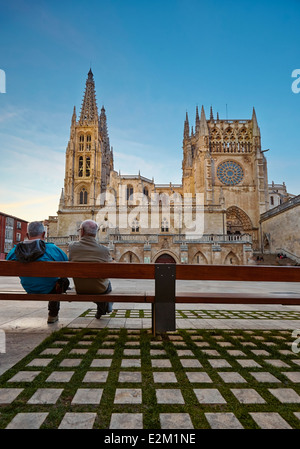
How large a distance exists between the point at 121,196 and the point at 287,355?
157 feet

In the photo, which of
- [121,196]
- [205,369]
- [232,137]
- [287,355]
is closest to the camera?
[205,369]

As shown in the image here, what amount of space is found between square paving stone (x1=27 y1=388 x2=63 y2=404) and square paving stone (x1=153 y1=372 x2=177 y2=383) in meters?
0.78

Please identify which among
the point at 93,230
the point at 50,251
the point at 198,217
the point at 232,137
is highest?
the point at 232,137

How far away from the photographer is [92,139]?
50.6 meters

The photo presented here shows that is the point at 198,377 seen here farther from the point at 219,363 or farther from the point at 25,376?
the point at 25,376

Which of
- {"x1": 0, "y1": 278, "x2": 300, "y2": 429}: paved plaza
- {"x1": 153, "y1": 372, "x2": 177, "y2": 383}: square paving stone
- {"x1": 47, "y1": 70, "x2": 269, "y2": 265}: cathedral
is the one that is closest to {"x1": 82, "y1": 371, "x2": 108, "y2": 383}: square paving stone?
{"x1": 0, "y1": 278, "x2": 300, "y2": 429}: paved plaza

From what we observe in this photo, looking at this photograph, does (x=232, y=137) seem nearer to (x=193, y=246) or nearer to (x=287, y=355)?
(x=193, y=246)

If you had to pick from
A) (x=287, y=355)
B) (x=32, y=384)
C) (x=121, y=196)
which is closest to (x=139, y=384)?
(x=32, y=384)

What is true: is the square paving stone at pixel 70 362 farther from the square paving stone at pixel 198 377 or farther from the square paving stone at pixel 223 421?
the square paving stone at pixel 223 421

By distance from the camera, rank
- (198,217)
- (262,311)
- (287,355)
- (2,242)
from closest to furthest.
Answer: (287,355) → (262,311) → (198,217) → (2,242)

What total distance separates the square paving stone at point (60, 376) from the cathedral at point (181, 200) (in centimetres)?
2388

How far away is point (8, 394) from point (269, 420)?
1.80 metres

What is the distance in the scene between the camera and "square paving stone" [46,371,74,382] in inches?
84.4
